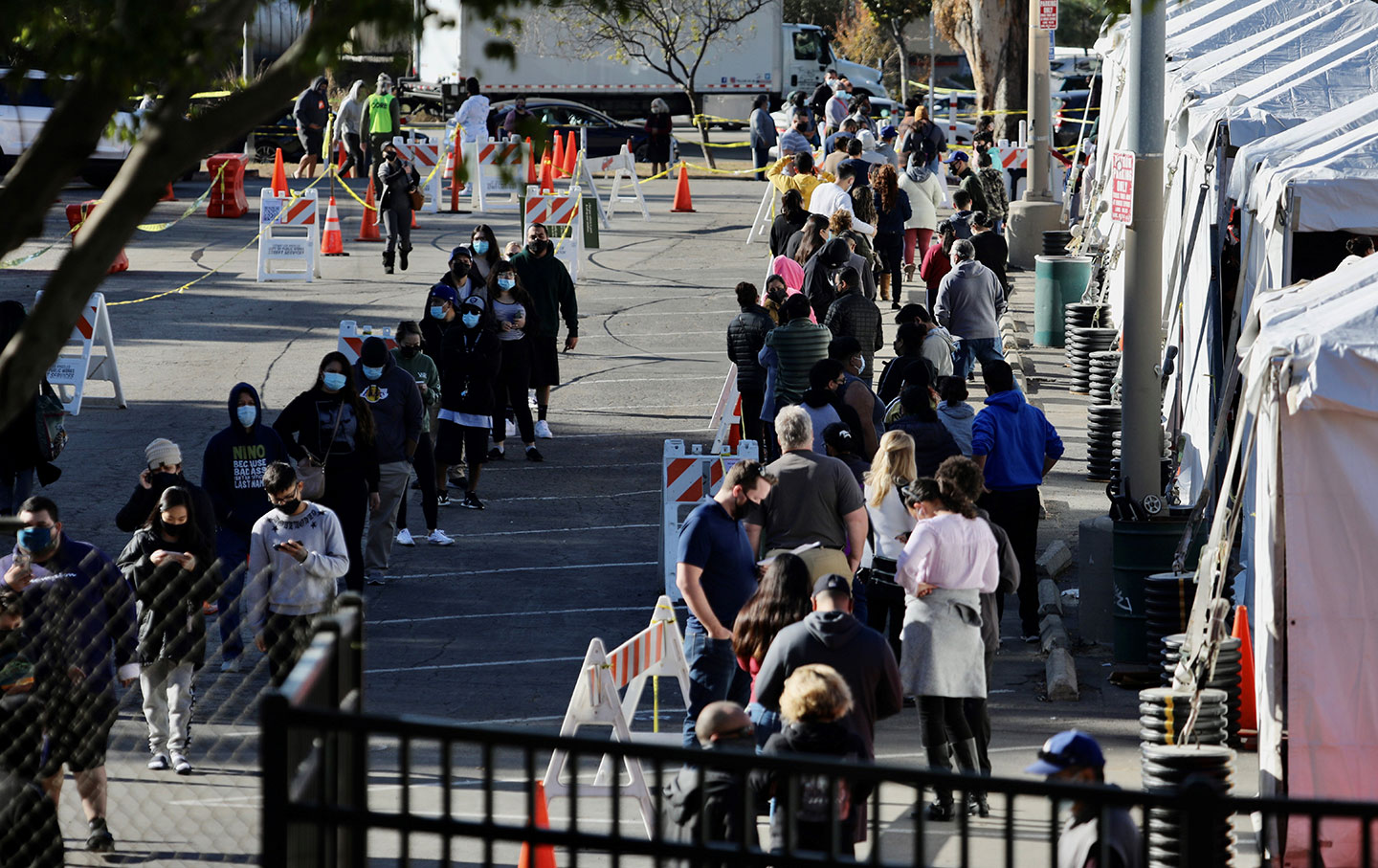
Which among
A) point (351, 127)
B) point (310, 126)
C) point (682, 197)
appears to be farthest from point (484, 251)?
point (310, 126)

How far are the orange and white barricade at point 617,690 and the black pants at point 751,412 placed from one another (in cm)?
524

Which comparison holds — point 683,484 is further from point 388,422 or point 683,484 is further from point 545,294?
point 545,294

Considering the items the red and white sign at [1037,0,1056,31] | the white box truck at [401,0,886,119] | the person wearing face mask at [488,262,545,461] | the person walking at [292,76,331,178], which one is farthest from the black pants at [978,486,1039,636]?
the white box truck at [401,0,886,119]

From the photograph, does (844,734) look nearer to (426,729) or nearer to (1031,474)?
(426,729)

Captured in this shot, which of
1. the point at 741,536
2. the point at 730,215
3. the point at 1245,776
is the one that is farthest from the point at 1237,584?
the point at 730,215

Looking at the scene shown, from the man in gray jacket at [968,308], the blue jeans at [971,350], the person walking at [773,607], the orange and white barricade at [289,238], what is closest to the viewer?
the person walking at [773,607]

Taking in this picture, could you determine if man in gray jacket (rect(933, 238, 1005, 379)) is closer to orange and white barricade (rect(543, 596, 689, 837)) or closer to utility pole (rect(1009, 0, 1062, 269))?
orange and white barricade (rect(543, 596, 689, 837))

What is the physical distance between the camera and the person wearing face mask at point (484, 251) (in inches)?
622

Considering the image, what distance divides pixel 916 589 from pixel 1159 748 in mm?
1328

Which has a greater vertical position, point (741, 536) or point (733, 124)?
point (733, 124)

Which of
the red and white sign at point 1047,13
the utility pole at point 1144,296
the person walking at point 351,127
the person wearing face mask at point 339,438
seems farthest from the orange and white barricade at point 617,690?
the person walking at point 351,127

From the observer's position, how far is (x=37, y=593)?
25.2 ft

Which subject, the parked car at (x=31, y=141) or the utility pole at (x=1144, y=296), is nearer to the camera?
the utility pole at (x=1144, y=296)

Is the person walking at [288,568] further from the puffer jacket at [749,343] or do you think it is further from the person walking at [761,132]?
the person walking at [761,132]
